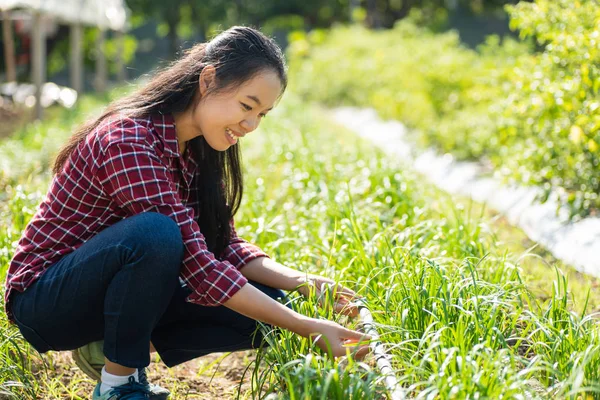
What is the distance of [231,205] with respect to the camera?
2.64 m

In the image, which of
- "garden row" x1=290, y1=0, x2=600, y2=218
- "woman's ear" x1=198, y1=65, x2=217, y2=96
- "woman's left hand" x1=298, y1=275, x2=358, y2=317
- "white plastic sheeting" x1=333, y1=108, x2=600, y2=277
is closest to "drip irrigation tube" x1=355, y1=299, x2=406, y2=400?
"woman's left hand" x1=298, y1=275, x2=358, y2=317

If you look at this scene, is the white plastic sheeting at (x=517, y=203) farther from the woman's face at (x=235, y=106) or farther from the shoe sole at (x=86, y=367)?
the shoe sole at (x=86, y=367)

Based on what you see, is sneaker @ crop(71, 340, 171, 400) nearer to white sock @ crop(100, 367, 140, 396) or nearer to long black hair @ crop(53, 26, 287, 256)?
white sock @ crop(100, 367, 140, 396)

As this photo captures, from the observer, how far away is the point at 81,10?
11570 millimetres

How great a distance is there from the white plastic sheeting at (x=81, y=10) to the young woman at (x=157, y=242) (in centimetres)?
692

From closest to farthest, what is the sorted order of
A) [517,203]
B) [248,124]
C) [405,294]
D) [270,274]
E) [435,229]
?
[248,124] → [405,294] → [270,274] → [435,229] → [517,203]

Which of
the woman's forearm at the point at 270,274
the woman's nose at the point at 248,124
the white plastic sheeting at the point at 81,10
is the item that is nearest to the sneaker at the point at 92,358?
the woman's forearm at the point at 270,274

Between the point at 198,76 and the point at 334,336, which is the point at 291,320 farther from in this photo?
the point at 198,76

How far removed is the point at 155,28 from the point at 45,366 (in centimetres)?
2838

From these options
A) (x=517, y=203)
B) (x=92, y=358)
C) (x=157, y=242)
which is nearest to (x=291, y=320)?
(x=157, y=242)

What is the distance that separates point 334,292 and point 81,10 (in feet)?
33.6

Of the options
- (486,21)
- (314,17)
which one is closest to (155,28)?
(314,17)

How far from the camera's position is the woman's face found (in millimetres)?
2258

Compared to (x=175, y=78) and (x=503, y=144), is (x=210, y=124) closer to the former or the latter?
(x=175, y=78)
